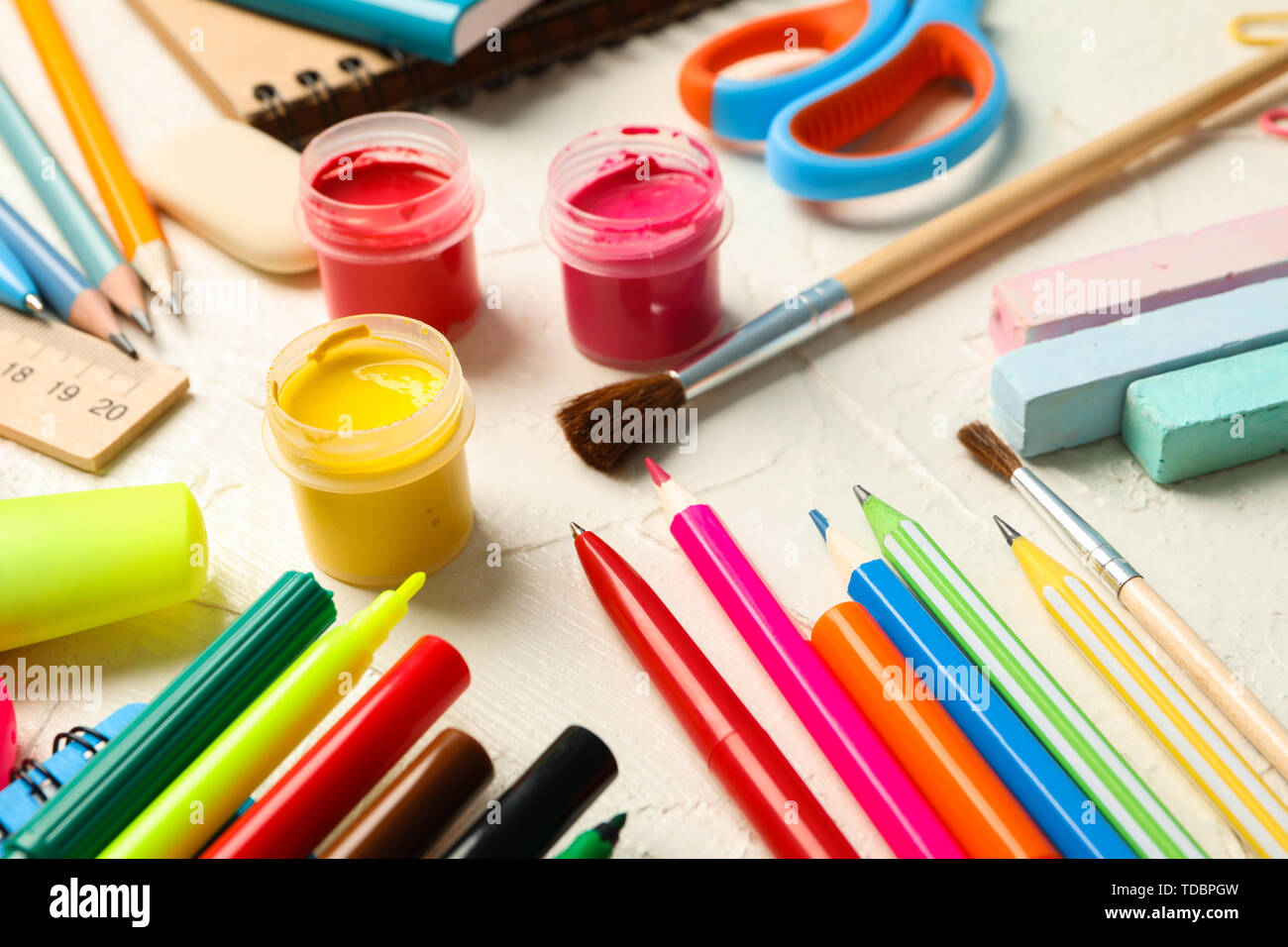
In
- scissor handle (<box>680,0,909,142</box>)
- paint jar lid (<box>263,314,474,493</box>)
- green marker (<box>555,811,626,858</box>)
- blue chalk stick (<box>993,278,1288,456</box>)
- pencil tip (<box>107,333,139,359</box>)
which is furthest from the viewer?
scissor handle (<box>680,0,909,142</box>)

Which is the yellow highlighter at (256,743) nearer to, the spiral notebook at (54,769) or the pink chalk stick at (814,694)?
the spiral notebook at (54,769)

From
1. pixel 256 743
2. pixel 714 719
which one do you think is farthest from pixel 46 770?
Answer: pixel 714 719

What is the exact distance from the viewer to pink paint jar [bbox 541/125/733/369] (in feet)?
3.13

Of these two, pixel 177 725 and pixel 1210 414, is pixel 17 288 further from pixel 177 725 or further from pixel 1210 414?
pixel 1210 414

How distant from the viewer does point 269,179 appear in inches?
44.7

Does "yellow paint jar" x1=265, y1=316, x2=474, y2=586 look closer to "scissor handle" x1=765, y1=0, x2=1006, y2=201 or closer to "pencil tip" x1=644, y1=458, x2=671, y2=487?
"pencil tip" x1=644, y1=458, x2=671, y2=487

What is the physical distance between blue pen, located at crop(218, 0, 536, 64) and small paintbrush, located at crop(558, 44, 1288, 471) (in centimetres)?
43

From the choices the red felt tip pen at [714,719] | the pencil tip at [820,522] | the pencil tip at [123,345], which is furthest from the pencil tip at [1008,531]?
the pencil tip at [123,345]

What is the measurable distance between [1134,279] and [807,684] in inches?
17.2

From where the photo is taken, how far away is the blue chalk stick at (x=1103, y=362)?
898mm

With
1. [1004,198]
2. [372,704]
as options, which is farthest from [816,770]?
[1004,198]

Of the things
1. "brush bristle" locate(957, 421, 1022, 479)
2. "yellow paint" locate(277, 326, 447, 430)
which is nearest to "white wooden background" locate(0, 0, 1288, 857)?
"brush bristle" locate(957, 421, 1022, 479)
